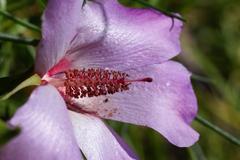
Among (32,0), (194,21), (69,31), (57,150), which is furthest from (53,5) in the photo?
(194,21)

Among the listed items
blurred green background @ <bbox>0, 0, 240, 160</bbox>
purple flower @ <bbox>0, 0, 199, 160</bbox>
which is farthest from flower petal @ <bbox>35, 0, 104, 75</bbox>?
blurred green background @ <bbox>0, 0, 240, 160</bbox>

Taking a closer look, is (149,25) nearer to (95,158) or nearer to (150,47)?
(150,47)

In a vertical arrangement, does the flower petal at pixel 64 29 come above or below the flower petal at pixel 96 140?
above

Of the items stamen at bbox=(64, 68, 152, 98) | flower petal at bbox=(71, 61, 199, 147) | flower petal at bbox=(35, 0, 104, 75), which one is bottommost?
flower petal at bbox=(71, 61, 199, 147)

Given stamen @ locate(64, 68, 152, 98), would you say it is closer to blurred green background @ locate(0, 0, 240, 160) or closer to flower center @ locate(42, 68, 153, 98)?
flower center @ locate(42, 68, 153, 98)

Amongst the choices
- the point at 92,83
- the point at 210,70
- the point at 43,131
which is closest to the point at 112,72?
the point at 92,83

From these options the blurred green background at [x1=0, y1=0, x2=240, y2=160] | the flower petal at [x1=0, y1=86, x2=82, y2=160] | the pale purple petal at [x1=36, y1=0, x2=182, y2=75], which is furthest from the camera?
the blurred green background at [x1=0, y1=0, x2=240, y2=160]

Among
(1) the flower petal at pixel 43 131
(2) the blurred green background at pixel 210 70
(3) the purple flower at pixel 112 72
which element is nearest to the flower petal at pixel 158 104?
(3) the purple flower at pixel 112 72

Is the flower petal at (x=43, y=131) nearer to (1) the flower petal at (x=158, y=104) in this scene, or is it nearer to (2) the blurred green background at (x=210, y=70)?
(1) the flower petal at (x=158, y=104)
